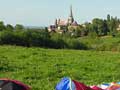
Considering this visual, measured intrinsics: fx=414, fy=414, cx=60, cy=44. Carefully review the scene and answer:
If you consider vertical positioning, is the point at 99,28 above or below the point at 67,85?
above

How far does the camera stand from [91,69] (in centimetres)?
1184

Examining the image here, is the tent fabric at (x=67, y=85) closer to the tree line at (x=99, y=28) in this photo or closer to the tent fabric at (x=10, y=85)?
the tent fabric at (x=10, y=85)

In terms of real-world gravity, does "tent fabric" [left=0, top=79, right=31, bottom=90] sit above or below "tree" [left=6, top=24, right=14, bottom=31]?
below

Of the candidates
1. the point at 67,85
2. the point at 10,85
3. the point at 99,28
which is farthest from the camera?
the point at 99,28

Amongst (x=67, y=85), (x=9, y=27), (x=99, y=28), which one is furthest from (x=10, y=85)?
(x=99, y=28)

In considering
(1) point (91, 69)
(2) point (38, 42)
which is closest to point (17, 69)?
(1) point (91, 69)

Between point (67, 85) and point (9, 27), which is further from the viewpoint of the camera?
point (9, 27)

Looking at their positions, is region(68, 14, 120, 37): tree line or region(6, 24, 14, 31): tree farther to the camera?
region(68, 14, 120, 37): tree line

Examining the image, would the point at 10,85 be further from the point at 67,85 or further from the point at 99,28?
the point at 99,28

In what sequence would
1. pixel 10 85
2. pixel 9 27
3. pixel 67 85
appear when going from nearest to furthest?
1. pixel 10 85
2. pixel 67 85
3. pixel 9 27

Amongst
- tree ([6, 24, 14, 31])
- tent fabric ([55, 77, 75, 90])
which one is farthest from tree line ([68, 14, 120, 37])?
tent fabric ([55, 77, 75, 90])

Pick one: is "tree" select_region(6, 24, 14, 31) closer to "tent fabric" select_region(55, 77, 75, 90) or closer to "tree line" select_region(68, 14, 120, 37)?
"tent fabric" select_region(55, 77, 75, 90)

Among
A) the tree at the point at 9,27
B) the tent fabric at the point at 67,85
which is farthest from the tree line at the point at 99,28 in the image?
the tent fabric at the point at 67,85

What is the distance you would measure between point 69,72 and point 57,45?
20430 mm
